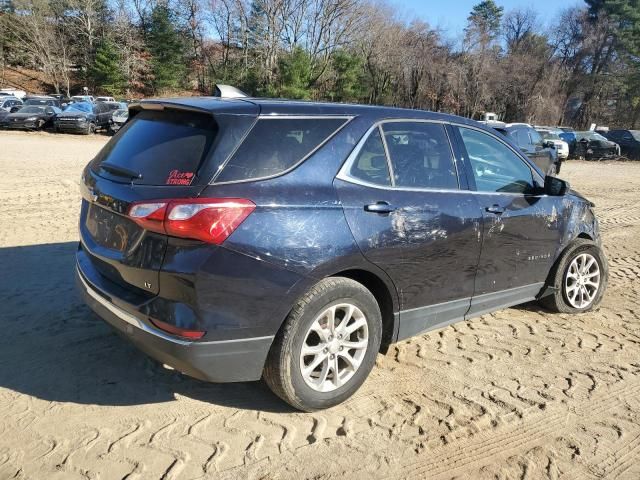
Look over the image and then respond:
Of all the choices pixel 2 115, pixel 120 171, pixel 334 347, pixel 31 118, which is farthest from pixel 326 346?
pixel 2 115

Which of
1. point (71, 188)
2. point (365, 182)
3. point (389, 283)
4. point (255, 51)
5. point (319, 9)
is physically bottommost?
point (71, 188)

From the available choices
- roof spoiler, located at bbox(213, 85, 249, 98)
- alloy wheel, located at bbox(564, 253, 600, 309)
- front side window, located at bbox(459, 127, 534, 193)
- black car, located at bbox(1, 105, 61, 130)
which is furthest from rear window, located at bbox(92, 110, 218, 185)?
black car, located at bbox(1, 105, 61, 130)

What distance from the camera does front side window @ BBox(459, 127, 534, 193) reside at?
13.1ft

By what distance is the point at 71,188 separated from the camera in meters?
10.1

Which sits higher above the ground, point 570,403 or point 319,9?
point 319,9

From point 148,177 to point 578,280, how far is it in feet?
13.0

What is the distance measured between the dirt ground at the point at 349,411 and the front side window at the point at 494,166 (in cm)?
125

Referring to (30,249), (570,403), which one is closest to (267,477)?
(570,403)

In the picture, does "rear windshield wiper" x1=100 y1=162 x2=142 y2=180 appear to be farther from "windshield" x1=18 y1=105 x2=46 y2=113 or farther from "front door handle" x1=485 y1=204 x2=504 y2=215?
"windshield" x1=18 y1=105 x2=46 y2=113

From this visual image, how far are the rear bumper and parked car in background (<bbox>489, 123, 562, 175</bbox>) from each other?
13520 mm

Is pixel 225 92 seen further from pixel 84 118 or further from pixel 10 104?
pixel 10 104

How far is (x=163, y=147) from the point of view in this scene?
3.03 meters

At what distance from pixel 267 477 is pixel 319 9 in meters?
47.6

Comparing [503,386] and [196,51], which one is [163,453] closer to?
[503,386]
